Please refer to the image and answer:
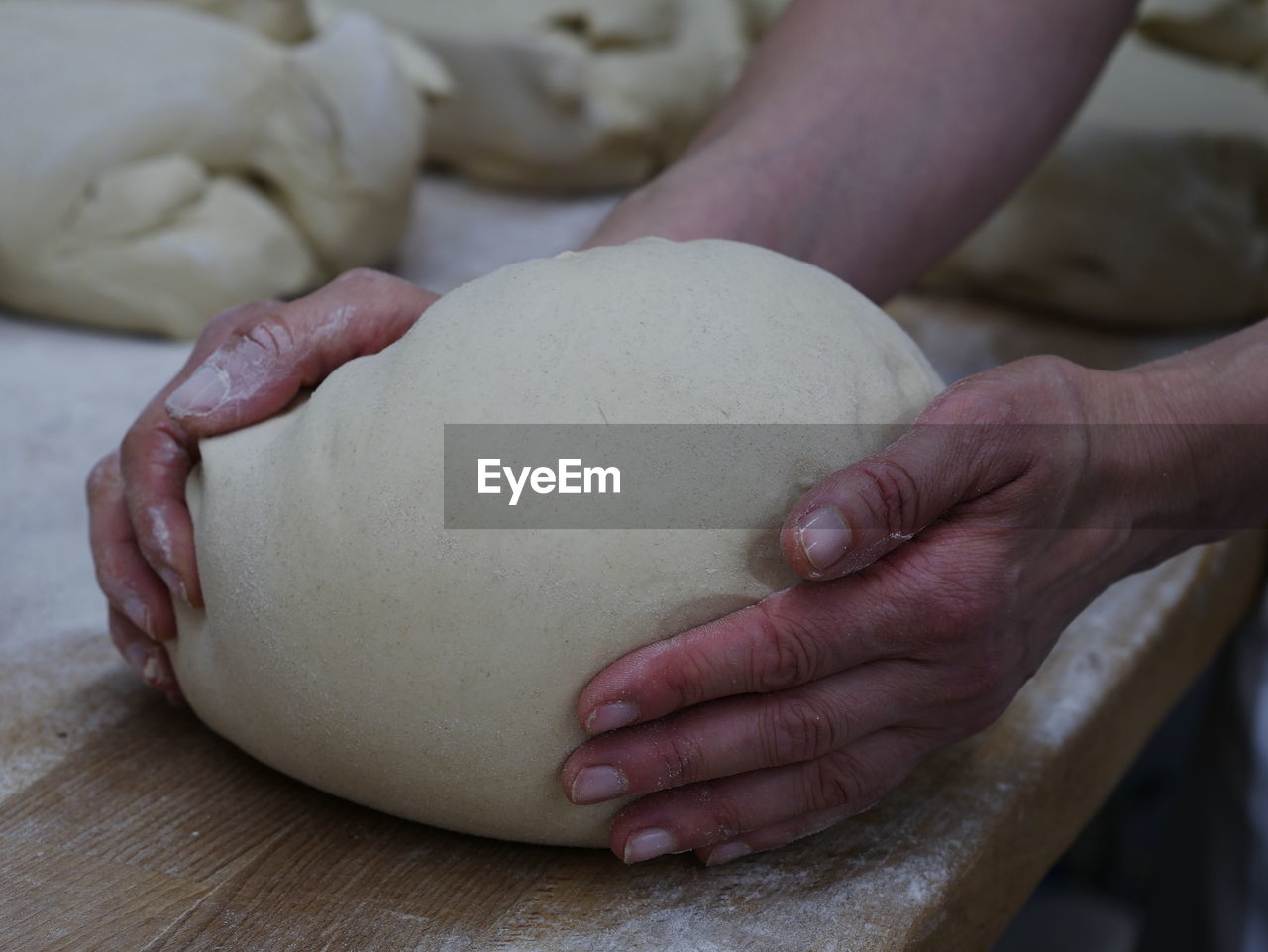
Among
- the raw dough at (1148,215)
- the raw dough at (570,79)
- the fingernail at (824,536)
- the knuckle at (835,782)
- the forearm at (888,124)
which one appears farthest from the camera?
the raw dough at (570,79)

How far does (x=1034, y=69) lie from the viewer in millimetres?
1680

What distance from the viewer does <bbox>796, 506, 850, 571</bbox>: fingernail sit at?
91cm

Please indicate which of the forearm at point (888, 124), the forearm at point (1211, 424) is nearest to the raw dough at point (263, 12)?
the forearm at point (888, 124)

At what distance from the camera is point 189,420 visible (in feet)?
3.76

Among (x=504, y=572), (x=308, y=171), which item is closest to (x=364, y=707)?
(x=504, y=572)

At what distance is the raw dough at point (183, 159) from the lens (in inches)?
85.4

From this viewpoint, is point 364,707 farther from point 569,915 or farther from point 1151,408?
point 1151,408

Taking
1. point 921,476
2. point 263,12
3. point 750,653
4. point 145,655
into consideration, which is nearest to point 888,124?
point 921,476

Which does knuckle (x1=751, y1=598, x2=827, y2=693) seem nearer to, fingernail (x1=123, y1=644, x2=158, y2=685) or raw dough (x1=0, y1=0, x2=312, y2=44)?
fingernail (x1=123, y1=644, x2=158, y2=685)

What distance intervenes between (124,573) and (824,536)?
726mm

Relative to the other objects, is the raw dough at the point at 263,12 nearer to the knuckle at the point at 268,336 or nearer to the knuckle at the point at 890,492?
the knuckle at the point at 268,336

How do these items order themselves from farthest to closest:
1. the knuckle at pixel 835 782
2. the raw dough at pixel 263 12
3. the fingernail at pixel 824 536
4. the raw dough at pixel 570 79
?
the raw dough at pixel 570 79, the raw dough at pixel 263 12, the knuckle at pixel 835 782, the fingernail at pixel 824 536

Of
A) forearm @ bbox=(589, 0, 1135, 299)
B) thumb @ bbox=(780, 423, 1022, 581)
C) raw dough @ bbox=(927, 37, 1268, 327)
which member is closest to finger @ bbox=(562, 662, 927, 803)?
thumb @ bbox=(780, 423, 1022, 581)
